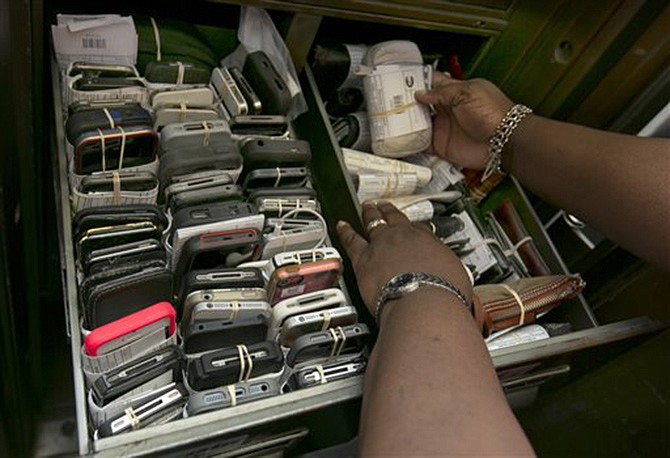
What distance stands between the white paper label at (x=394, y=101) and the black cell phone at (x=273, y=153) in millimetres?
227

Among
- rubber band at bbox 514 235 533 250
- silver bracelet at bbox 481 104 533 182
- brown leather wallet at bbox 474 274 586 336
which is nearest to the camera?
brown leather wallet at bbox 474 274 586 336

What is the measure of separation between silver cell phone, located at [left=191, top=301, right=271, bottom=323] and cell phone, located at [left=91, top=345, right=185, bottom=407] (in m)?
0.06

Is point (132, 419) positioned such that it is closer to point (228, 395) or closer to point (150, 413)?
point (150, 413)

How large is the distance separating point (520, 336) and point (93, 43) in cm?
96

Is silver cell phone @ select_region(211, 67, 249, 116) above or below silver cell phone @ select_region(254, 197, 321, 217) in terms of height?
above

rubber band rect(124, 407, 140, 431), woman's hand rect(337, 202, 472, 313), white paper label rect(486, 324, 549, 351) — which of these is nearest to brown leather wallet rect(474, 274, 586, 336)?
white paper label rect(486, 324, 549, 351)

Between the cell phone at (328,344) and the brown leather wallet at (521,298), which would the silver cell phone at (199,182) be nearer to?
the cell phone at (328,344)

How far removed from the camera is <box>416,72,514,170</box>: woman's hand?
1346 millimetres

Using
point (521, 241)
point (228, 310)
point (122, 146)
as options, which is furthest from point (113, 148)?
point (521, 241)

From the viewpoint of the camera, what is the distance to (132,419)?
2.89 ft

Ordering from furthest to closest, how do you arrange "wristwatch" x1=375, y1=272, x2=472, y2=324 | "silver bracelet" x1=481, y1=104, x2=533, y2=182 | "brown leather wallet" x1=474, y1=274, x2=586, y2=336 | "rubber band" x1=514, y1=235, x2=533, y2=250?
"rubber band" x1=514, y1=235, x2=533, y2=250 < "silver bracelet" x1=481, y1=104, x2=533, y2=182 < "brown leather wallet" x1=474, y1=274, x2=586, y2=336 < "wristwatch" x1=375, y1=272, x2=472, y2=324

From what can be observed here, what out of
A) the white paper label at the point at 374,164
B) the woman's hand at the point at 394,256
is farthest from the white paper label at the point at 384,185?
the woman's hand at the point at 394,256

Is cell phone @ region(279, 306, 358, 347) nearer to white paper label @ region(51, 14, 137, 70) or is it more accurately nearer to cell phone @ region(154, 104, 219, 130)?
cell phone @ region(154, 104, 219, 130)

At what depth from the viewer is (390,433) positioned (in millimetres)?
755
